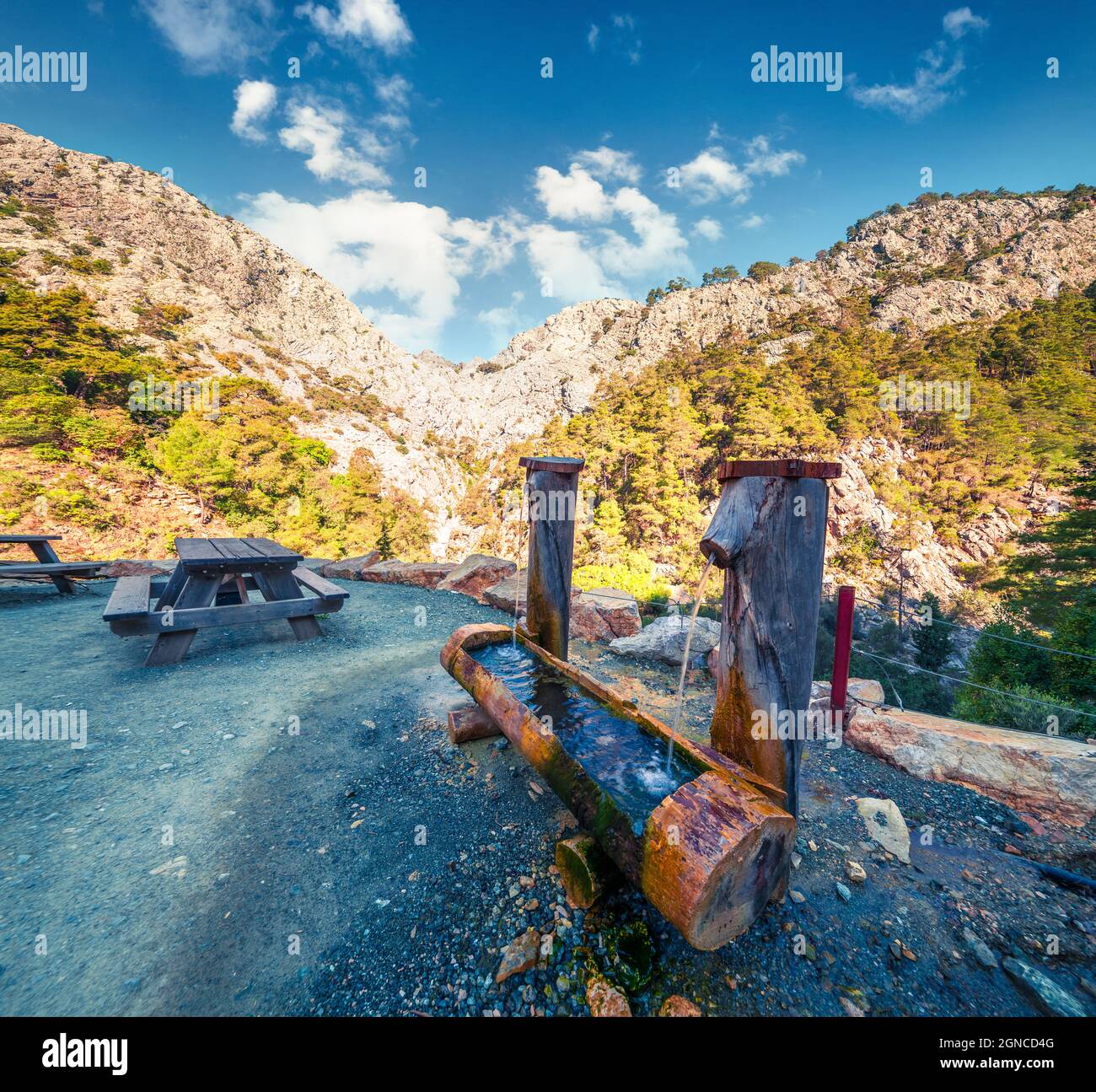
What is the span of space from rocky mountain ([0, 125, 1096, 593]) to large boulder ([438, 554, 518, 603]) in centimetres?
2413

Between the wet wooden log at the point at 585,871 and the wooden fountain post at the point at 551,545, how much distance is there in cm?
165

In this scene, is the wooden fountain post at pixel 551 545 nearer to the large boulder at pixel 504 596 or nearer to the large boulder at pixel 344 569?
the large boulder at pixel 504 596

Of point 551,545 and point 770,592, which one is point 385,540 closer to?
point 551,545

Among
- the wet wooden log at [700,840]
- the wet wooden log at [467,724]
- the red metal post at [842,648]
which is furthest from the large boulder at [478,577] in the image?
the wet wooden log at [700,840]

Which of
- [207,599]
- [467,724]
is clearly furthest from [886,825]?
[207,599]

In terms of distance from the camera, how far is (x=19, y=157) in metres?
40.8

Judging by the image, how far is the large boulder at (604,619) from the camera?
17.7ft

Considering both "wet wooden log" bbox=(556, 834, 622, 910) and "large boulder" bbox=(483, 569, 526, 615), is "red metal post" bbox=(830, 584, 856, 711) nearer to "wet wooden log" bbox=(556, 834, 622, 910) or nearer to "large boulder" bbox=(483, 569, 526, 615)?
"wet wooden log" bbox=(556, 834, 622, 910)

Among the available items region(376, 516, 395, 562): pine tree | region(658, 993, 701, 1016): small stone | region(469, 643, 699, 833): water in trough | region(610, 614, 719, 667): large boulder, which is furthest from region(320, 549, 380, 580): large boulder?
region(376, 516, 395, 562): pine tree

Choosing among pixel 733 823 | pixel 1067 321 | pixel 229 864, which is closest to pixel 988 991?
pixel 733 823

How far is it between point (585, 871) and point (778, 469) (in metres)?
1.82

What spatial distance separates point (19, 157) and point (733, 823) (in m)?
77.1

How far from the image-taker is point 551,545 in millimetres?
3234

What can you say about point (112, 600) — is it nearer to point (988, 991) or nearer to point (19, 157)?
point (988, 991)
